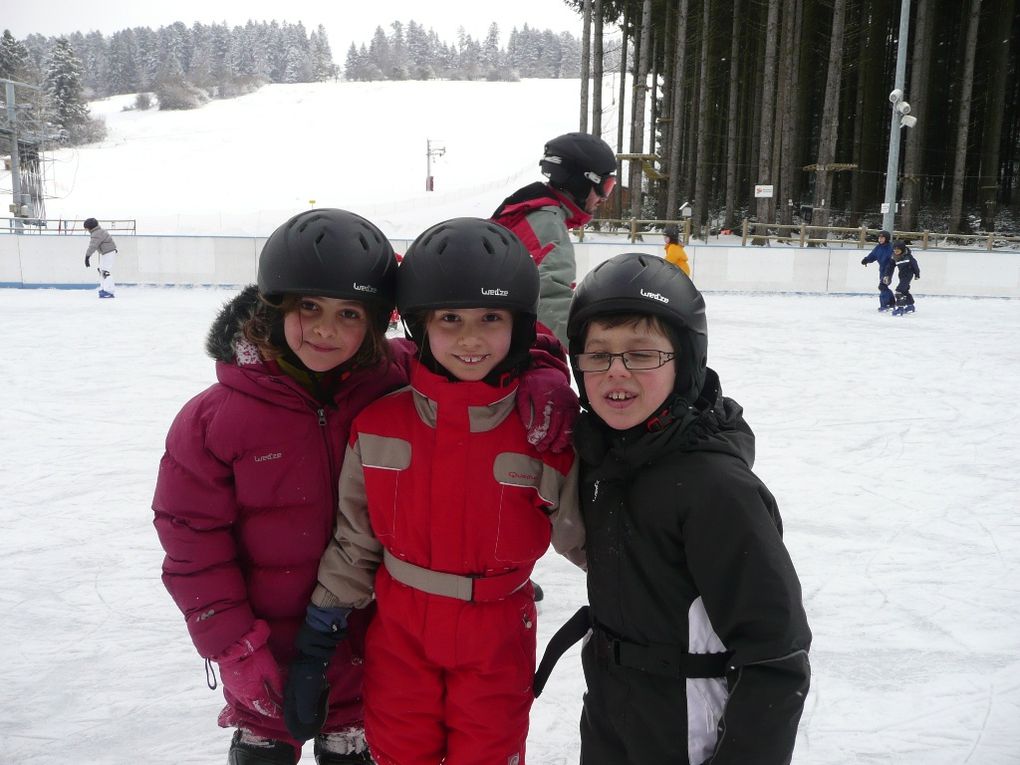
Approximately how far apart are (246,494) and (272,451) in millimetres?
103

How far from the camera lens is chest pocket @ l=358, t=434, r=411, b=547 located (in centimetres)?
157

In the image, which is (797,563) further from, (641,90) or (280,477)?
(641,90)

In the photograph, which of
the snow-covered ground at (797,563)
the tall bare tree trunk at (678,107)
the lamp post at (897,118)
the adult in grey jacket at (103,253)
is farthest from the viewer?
the tall bare tree trunk at (678,107)

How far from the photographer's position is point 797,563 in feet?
10.8

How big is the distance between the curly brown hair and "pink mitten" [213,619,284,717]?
57 cm

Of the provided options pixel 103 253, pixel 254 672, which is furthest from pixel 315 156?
pixel 254 672

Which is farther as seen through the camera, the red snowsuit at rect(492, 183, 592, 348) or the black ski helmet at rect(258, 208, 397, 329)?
the red snowsuit at rect(492, 183, 592, 348)

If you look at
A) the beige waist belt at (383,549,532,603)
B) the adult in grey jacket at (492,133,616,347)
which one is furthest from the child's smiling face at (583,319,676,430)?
the adult in grey jacket at (492,133,616,347)

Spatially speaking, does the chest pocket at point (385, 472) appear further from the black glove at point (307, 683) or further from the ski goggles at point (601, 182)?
the ski goggles at point (601, 182)

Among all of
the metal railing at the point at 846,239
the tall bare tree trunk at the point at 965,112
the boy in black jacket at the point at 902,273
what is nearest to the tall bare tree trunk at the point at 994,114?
the tall bare tree trunk at the point at 965,112

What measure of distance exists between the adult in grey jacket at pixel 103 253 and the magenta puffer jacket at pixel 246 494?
1237cm

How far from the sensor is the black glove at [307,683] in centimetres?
161

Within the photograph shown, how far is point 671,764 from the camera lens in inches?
55.6

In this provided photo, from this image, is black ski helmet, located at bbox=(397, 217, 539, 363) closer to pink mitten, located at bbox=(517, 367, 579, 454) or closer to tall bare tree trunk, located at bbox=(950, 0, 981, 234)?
pink mitten, located at bbox=(517, 367, 579, 454)
